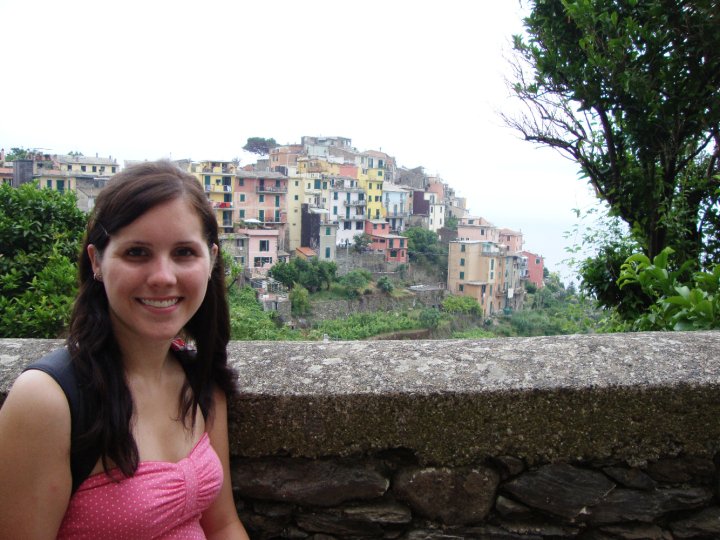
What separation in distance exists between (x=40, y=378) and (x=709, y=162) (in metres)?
4.84

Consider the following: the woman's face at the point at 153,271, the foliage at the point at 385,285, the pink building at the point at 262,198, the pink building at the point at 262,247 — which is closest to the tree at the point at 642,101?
the woman's face at the point at 153,271

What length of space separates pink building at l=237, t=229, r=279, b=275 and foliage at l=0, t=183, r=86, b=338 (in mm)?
14640

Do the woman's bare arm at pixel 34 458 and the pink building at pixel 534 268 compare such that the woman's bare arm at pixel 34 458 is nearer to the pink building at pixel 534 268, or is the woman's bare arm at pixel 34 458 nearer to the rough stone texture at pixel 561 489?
the rough stone texture at pixel 561 489

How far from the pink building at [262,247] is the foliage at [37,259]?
14640 millimetres

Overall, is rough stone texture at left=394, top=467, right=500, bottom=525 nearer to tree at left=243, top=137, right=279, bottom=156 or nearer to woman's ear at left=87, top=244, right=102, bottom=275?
Answer: woman's ear at left=87, top=244, right=102, bottom=275

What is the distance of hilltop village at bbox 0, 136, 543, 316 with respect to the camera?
47.9 feet

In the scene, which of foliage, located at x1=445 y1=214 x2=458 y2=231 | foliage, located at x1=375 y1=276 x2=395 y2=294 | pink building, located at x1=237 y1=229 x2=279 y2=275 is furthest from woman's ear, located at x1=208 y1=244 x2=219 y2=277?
foliage, located at x1=445 y1=214 x2=458 y2=231

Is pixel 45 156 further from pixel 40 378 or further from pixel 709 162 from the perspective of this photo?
pixel 40 378

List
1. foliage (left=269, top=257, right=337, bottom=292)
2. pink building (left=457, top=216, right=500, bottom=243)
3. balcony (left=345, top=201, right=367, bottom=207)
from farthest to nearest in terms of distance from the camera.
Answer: balcony (left=345, top=201, right=367, bottom=207) → pink building (left=457, top=216, right=500, bottom=243) → foliage (left=269, top=257, right=337, bottom=292)

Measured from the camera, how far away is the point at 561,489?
171cm

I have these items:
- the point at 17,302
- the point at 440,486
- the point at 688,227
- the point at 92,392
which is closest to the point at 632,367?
the point at 440,486

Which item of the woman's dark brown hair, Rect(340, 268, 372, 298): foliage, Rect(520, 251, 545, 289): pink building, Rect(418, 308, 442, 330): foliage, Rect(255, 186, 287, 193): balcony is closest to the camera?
the woman's dark brown hair

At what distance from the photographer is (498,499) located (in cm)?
172

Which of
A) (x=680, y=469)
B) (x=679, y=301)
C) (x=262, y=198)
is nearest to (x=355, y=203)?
(x=262, y=198)
